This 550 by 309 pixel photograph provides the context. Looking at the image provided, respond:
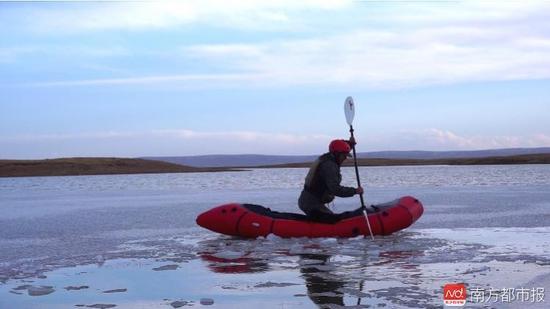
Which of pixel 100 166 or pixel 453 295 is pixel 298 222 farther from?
pixel 100 166

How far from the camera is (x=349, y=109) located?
48.2ft

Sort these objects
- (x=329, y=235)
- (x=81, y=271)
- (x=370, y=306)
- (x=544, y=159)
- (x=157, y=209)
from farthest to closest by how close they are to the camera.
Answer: (x=544, y=159)
(x=157, y=209)
(x=329, y=235)
(x=81, y=271)
(x=370, y=306)

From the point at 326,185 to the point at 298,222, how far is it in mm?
748

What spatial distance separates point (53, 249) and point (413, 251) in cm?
530

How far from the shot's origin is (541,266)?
8.36 meters

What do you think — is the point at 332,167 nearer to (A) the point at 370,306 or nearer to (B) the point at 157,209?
(A) the point at 370,306

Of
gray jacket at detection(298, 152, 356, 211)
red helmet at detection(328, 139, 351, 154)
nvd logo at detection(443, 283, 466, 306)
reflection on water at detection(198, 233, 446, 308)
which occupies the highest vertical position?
red helmet at detection(328, 139, 351, 154)

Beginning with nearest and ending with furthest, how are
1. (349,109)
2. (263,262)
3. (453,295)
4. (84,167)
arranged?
(453,295) < (263,262) < (349,109) < (84,167)

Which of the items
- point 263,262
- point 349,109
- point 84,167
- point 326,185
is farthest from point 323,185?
point 84,167

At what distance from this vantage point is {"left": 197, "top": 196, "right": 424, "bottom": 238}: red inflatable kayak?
12023mm

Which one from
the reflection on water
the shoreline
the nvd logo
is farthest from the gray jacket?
the shoreline

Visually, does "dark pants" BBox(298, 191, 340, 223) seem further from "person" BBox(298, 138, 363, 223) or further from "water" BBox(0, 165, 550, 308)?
"water" BBox(0, 165, 550, 308)

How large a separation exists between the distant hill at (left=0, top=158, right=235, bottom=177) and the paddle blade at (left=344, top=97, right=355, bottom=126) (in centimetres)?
5201

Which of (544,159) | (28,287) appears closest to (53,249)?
(28,287)
